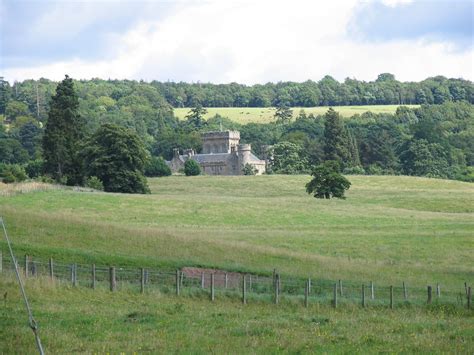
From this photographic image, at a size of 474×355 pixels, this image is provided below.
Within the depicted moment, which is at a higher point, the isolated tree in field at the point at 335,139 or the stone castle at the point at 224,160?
the isolated tree in field at the point at 335,139

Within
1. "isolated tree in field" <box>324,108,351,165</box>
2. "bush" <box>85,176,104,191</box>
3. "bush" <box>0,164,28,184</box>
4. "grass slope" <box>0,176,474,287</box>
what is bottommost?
"grass slope" <box>0,176,474,287</box>

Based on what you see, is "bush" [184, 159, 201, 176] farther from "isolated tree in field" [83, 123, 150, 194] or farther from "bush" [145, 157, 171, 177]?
"isolated tree in field" [83, 123, 150, 194]

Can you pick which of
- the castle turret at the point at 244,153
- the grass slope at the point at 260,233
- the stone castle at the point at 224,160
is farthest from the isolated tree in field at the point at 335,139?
the grass slope at the point at 260,233

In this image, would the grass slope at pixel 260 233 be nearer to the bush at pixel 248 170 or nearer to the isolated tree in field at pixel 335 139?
the isolated tree in field at pixel 335 139

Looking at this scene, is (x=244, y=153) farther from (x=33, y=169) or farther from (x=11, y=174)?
(x=11, y=174)

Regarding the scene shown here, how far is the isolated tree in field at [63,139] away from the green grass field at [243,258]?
1650 centimetres

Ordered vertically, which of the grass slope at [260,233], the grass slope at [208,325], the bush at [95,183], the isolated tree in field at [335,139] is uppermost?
the isolated tree in field at [335,139]

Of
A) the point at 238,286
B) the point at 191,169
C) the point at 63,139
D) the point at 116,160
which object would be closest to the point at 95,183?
the point at 116,160

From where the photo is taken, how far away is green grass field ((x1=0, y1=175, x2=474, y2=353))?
21.8 metres

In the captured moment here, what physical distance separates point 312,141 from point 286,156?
14.6 m

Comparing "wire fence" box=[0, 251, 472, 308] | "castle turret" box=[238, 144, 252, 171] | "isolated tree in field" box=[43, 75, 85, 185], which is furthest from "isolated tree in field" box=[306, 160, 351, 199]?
"castle turret" box=[238, 144, 252, 171]

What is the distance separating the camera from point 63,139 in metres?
101

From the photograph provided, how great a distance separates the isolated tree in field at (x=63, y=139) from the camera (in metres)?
101

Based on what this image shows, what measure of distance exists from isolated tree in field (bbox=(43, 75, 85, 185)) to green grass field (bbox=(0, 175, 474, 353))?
16.5 metres
